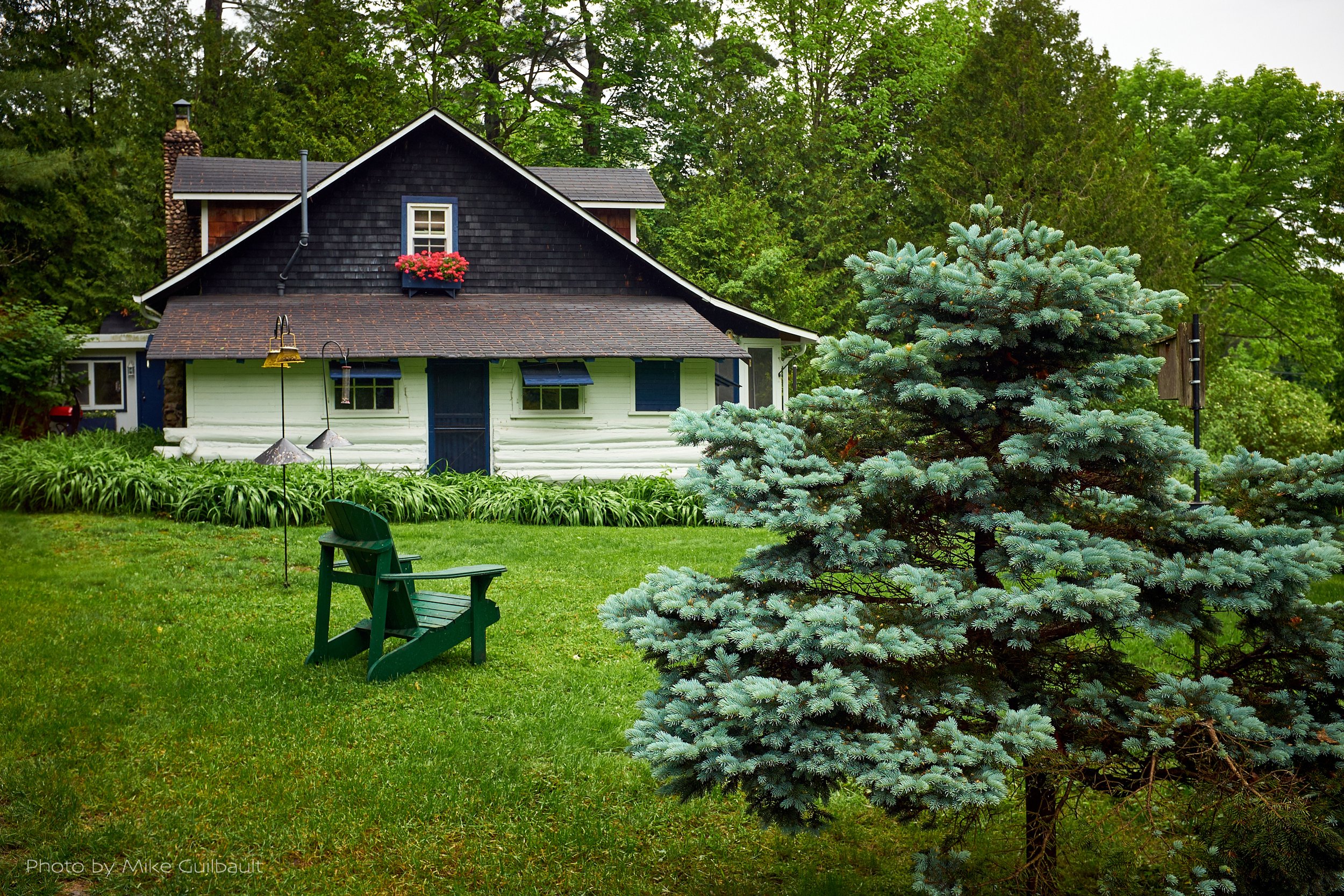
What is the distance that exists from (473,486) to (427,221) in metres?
6.15

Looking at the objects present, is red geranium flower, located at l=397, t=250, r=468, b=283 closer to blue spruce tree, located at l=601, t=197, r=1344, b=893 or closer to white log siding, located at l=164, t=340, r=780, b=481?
white log siding, located at l=164, t=340, r=780, b=481

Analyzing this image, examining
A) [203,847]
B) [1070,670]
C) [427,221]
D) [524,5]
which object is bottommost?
[203,847]

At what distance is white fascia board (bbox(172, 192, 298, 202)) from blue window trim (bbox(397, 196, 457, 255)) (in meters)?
2.19

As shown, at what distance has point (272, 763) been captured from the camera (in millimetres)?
5004

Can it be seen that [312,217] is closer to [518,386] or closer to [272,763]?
[518,386]

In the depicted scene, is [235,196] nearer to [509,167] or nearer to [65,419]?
[509,167]

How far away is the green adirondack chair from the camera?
20.4 feet

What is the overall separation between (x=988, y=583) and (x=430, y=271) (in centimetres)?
1560

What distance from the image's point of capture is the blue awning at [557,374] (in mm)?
16297

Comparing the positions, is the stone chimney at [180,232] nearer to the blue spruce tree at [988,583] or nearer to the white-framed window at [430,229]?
the white-framed window at [430,229]

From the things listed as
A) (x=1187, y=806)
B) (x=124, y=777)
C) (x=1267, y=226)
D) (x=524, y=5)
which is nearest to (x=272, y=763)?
(x=124, y=777)

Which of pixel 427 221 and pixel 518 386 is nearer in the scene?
pixel 518 386

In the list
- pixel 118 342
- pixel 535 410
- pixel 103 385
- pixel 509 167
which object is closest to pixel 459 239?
pixel 509 167

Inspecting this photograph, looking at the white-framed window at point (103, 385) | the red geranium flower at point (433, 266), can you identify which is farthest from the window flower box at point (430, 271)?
the white-framed window at point (103, 385)
